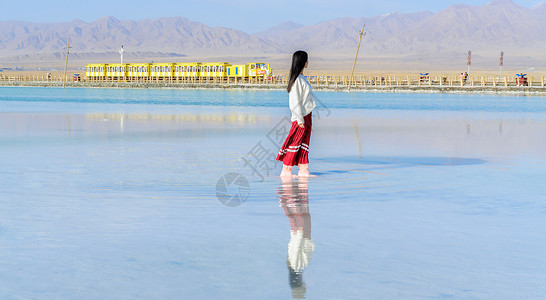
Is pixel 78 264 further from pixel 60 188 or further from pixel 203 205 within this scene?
pixel 60 188

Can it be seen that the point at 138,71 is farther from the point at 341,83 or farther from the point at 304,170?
the point at 304,170

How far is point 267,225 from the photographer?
232 inches

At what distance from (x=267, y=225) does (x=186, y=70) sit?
81860mm

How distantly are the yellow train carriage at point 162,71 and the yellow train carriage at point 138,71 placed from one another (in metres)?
0.63

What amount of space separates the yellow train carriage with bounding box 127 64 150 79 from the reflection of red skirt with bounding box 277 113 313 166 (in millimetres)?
82391

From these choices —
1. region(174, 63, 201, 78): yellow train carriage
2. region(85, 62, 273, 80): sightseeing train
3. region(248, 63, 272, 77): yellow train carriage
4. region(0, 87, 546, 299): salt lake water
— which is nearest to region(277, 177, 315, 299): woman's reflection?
region(0, 87, 546, 299): salt lake water

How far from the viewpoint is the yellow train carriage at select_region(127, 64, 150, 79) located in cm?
8969

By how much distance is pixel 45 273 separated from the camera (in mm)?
4379

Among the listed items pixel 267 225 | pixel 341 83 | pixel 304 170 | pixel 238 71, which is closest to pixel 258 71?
pixel 238 71

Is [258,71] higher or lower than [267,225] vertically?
higher

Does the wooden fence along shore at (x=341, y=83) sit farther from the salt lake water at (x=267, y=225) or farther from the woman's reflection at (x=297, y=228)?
the woman's reflection at (x=297, y=228)

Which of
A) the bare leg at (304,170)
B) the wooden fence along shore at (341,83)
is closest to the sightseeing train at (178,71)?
the wooden fence along shore at (341,83)

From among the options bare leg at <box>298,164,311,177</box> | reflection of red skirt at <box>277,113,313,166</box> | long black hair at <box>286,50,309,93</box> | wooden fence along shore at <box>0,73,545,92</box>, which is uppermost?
long black hair at <box>286,50,309,93</box>

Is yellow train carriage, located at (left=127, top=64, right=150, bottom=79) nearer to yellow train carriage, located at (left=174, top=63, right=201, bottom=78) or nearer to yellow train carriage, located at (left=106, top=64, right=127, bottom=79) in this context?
yellow train carriage, located at (left=106, top=64, right=127, bottom=79)
